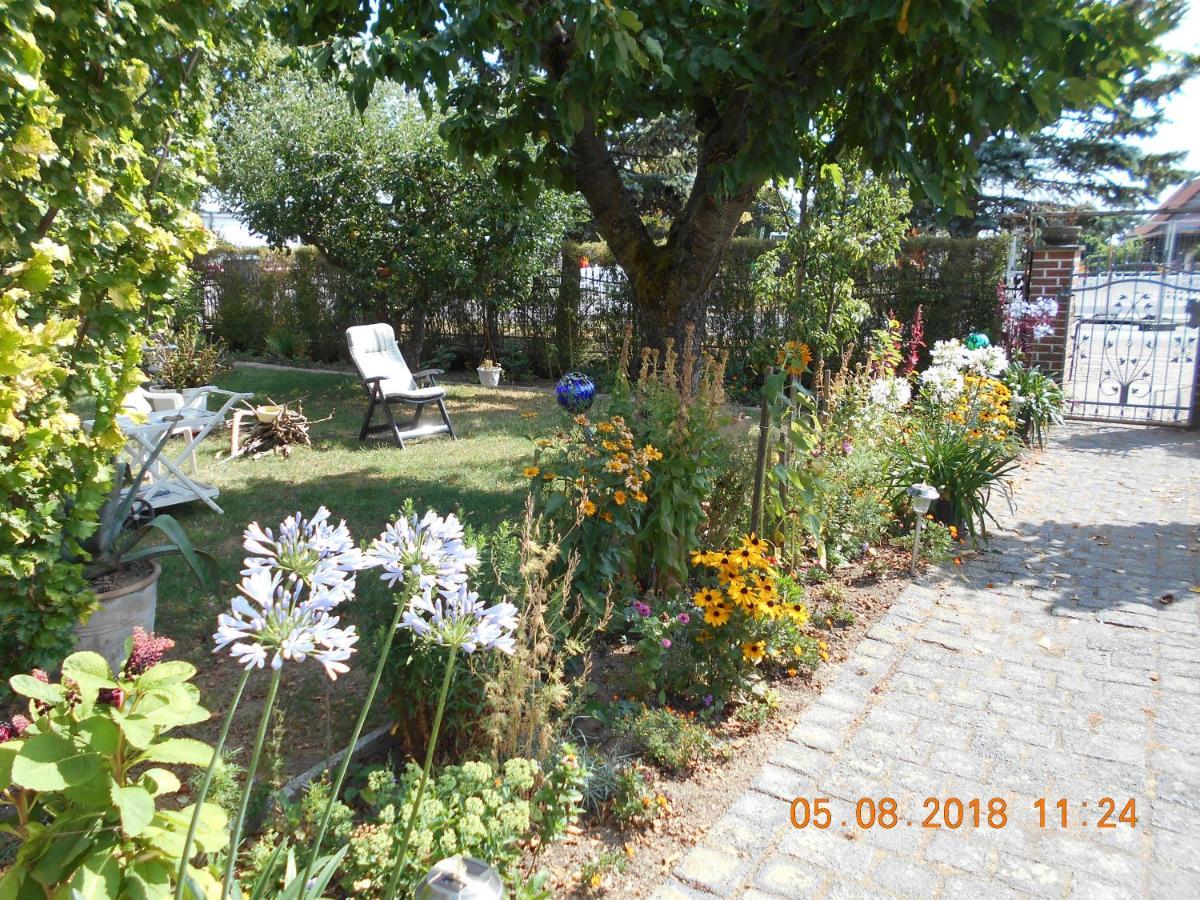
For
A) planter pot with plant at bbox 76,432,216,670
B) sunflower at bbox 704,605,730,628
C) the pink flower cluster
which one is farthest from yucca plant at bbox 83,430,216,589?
sunflower at bbox 704,605,730,628

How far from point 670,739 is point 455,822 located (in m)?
0.93

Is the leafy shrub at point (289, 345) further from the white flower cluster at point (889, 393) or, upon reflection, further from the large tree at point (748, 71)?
the white flower cluster at point (889, 393)

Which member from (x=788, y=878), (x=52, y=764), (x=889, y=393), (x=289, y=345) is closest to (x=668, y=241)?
(x=889, y=393)

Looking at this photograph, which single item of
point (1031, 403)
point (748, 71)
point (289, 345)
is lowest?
point (1031, 403)

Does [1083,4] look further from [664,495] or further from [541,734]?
[541,734]

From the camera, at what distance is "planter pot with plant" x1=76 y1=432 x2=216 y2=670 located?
10.00ft

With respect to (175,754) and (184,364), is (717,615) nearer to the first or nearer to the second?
(175,754)

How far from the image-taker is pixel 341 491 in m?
5.82

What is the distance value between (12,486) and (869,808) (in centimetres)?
265

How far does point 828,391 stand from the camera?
5.09m

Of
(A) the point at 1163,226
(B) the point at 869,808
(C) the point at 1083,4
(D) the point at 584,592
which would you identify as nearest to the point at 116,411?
(D) the point at 584,592

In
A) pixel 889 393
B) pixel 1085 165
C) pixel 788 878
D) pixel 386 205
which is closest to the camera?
pixel 788 878

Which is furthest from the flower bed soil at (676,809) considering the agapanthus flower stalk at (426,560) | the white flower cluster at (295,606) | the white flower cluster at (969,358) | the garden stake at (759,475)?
the white flower cluster at (969,358)

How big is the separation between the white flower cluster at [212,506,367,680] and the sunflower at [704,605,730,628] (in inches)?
67.4
